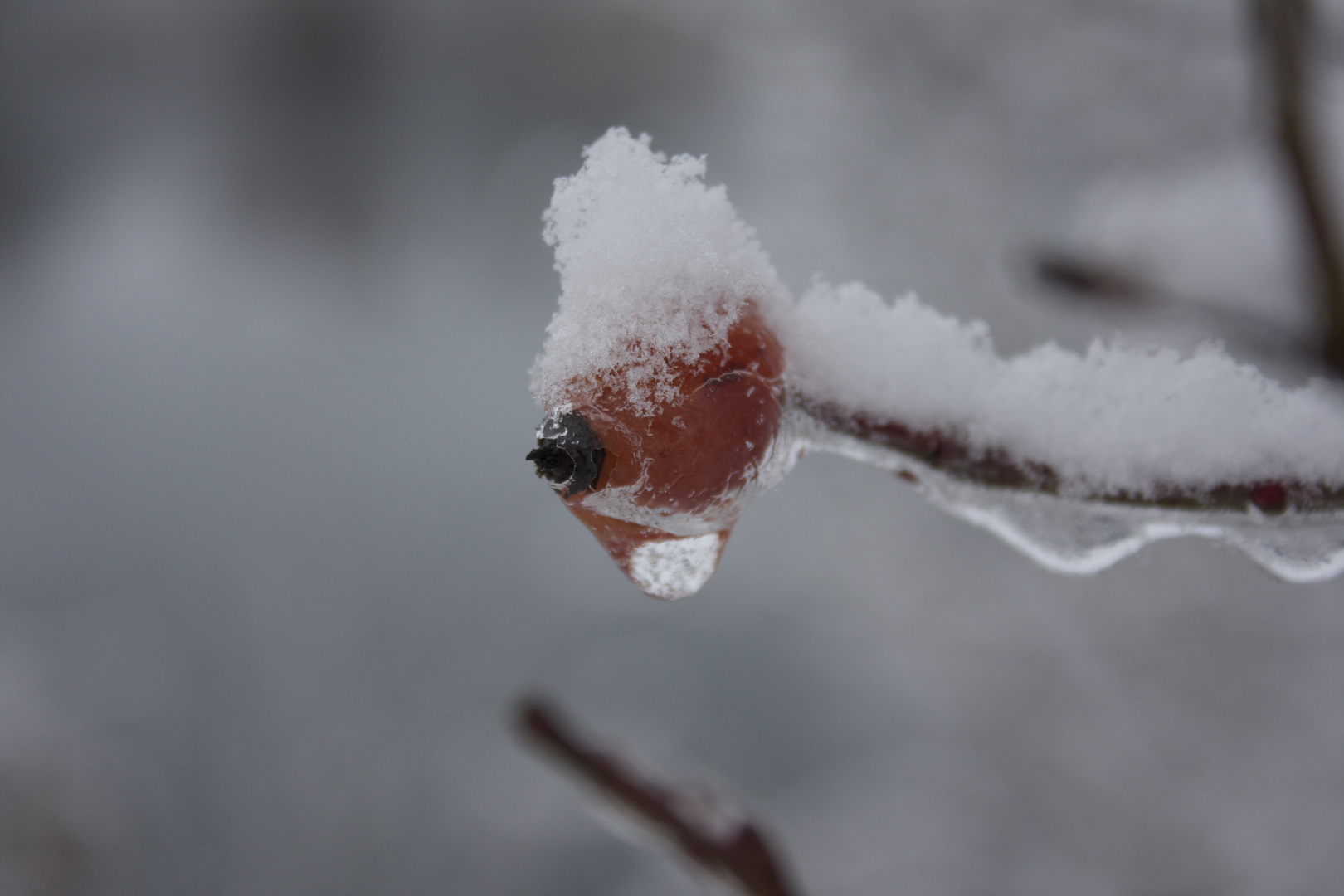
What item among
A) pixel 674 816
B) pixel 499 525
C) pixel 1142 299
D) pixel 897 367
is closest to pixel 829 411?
pixel 897 367

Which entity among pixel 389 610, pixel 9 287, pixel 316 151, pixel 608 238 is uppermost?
pixel 316 151

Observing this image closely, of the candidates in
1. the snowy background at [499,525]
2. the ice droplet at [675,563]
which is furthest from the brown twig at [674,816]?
the snowy background at [499,525]

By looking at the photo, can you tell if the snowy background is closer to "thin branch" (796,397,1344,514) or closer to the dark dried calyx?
"thin branch" (796,397,1344,514)

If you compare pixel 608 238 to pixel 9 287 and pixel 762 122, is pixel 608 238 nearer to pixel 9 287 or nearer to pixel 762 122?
pixel 762 122

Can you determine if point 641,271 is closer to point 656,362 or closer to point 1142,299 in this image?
point 656,362

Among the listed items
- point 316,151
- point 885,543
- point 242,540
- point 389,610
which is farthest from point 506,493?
point 316,151

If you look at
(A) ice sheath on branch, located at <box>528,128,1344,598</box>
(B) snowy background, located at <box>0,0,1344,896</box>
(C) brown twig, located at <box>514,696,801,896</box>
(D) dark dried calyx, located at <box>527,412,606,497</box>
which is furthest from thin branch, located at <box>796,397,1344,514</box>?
(B) snowy background, located at <box>0,0,1344,896</box>
